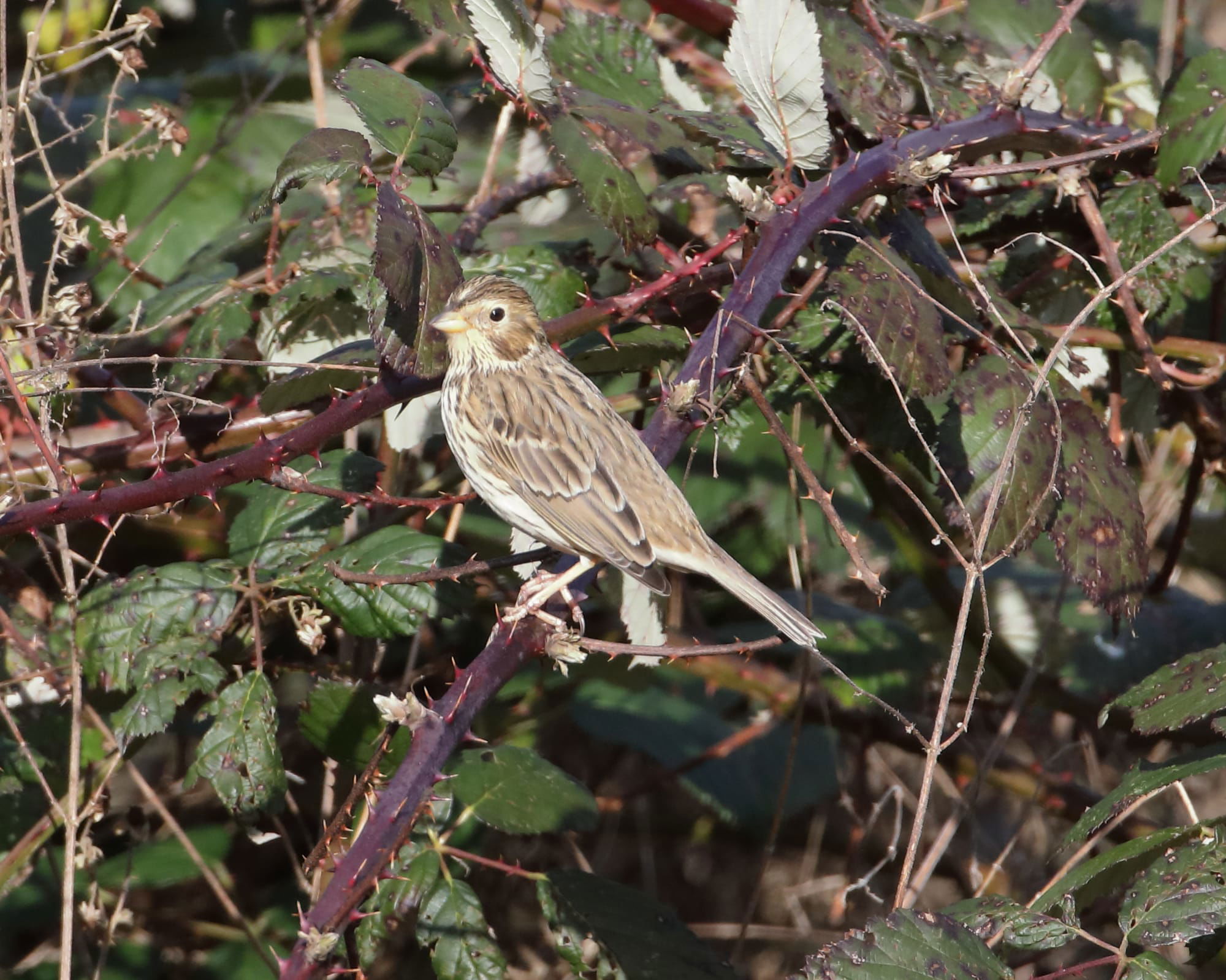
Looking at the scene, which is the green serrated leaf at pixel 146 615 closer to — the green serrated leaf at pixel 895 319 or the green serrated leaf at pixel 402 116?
the green serrated leaf at pixel 402 116

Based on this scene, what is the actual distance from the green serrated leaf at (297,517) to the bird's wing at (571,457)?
0.45 metres

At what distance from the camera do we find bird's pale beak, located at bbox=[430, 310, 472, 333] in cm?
334

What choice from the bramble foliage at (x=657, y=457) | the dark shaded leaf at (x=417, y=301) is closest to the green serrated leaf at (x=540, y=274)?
the bramble foliage at (x=657, y=457)

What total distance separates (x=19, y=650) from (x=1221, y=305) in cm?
365

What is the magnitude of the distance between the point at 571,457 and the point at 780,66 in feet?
4.01

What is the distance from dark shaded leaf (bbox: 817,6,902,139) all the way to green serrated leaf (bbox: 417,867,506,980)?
2.05m

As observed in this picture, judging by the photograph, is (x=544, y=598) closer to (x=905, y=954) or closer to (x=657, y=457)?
(x=657, y=457)

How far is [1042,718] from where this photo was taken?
5.22 metres

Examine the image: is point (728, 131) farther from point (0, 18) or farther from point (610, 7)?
point (610, 7)

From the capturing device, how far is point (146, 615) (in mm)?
3070

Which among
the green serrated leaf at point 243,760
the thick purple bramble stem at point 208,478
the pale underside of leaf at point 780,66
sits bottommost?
the green serrated leaf at point 243,760

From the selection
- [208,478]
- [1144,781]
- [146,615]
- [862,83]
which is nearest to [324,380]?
[208,478]

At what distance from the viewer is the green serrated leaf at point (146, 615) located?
306 cm

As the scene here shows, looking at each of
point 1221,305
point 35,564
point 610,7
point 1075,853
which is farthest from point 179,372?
point 1221,305
